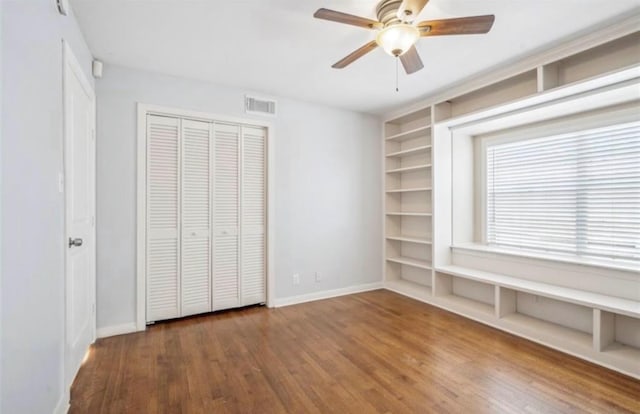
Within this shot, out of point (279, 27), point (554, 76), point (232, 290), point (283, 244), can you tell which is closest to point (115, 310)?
point (232, 290)

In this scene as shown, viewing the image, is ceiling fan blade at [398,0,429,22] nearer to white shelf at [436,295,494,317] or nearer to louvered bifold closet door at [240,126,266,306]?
louvered bifold closet door at [240,126,266,306]

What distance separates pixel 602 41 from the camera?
2389 millimetres

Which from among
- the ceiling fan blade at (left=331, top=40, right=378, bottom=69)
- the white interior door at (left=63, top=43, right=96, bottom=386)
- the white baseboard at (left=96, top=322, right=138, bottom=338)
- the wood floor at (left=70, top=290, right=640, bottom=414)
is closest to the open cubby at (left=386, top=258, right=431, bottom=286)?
the wood floor at (left=70, top=290, right=640, bottom=414)

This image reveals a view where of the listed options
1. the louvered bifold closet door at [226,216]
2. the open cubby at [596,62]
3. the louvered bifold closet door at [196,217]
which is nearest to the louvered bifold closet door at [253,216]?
the louvered bifold closet door at [226,216]

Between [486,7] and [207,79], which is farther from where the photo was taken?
[207,79]

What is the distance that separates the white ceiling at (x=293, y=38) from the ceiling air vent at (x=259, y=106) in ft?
0.54

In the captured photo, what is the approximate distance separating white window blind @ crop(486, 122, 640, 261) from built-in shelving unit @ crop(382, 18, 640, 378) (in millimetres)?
404

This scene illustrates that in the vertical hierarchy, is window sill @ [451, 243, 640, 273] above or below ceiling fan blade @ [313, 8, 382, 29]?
below

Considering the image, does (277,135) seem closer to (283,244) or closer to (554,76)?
(283,244)

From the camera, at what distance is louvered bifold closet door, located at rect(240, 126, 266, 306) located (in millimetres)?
3674

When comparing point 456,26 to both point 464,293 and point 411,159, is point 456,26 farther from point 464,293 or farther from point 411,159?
point 464,293

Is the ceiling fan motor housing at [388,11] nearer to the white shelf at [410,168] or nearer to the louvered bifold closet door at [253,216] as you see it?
the louvered bifold closet door at [253,216]

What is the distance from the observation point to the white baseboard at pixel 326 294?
3873mm

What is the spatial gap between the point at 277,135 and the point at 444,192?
223 centimetres
